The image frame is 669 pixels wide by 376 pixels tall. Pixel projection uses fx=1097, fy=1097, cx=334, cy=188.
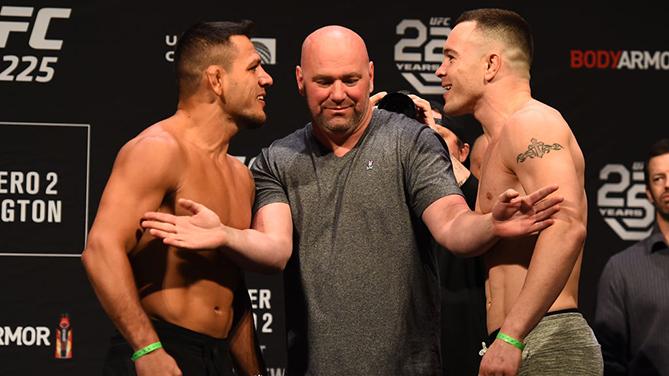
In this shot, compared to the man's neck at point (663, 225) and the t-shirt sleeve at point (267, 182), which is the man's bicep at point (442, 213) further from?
the man's neck at point (663, 225)

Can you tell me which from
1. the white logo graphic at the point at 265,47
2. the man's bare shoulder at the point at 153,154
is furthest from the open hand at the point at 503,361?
the white logo graphic at the point at 265,47

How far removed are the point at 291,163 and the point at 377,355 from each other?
1.91 feet

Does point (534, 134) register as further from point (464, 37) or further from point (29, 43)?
point (29, 43)

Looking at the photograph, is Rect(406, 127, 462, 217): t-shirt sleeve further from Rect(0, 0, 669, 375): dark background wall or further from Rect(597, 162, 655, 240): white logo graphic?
Rect(597, 162, 655, 240): white logo graphic

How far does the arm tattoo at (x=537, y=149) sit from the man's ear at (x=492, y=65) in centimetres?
33

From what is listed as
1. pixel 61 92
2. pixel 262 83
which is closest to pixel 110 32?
pixel 61 92

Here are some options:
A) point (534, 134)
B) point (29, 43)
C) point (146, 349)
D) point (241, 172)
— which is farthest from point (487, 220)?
point (29, 43)

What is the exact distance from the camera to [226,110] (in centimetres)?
305

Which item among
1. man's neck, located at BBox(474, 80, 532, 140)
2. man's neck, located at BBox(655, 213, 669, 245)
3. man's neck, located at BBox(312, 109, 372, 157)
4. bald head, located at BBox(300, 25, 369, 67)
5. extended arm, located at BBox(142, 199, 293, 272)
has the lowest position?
extended arm, located at BBox(142, 199, 293, 272)

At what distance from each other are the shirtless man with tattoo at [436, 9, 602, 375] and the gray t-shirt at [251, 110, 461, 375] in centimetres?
17

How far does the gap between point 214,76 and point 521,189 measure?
0.90 metres

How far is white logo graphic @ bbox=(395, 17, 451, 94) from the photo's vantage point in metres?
4.50

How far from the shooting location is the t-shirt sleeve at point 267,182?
3.01 metres

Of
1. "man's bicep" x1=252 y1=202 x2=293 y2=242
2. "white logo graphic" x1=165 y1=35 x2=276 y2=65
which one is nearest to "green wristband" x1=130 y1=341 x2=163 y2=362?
"man's bicep" x1=252 y1=202 x2=293 y2=242
